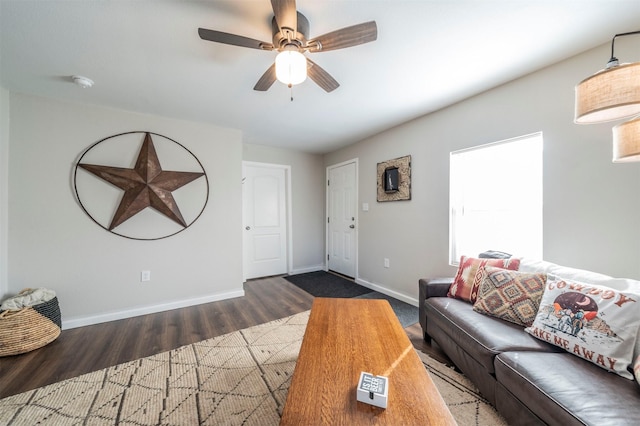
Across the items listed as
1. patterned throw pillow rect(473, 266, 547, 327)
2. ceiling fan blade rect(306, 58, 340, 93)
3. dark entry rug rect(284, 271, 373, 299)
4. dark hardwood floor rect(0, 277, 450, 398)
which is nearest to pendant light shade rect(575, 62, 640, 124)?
patterned throw pillow rect(473, 266, 547, 327)

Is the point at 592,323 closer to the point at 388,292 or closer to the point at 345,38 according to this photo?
the point at 345,38

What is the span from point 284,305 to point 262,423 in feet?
5.44

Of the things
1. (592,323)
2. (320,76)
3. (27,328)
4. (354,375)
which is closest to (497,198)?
(592,323)

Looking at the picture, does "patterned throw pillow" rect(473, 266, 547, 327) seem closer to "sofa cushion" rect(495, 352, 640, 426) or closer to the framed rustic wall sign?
"sofa cushion" rect(495, 352, 640, 426)

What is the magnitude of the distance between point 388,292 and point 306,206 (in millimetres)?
2157

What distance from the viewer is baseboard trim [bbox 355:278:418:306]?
116 inches

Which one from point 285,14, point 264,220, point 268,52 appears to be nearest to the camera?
point 285,14

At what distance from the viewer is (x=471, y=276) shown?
6.17 feet

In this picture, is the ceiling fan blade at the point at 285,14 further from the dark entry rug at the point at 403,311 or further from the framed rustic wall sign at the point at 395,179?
the dark entry rug at the point at 403,311

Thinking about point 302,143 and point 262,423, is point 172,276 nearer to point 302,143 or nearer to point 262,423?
point 262,423

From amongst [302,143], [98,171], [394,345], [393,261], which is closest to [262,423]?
[394,345]

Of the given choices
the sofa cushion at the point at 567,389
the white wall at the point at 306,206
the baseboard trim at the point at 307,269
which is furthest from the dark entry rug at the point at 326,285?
the sofa cushion at the point at 567,389

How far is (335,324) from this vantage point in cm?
147

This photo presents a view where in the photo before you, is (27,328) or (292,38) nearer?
(292,38)
